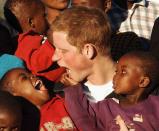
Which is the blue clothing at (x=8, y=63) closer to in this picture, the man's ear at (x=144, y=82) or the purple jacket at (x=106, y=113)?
the purple jacket at (x=106, y=113)

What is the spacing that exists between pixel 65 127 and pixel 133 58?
583 millimetres

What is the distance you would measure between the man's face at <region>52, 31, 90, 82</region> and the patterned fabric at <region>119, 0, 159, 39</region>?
151 centimetres

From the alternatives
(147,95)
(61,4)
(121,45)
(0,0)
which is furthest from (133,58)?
(0,0)

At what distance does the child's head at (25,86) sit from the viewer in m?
3.16

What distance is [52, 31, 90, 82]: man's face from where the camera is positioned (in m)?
3.33

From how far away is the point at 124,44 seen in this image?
14.3ft

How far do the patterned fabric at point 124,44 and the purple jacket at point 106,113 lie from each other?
0.98 meters

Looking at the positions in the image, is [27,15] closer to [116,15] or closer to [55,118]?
[116,15]

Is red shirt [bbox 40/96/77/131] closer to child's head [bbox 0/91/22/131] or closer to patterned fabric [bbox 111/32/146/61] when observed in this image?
child's head [bbox 0/91/22/131]

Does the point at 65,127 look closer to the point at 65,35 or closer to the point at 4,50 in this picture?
the point at 65,35

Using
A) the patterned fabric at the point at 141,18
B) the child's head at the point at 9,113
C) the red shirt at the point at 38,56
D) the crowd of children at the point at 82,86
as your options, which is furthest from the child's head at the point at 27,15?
the child's head at the point at 9,113

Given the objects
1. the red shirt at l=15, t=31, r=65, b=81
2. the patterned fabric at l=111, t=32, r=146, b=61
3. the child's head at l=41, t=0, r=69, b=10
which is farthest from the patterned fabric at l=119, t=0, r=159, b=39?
the red shirt at l=15, t=31, r=65, b=81

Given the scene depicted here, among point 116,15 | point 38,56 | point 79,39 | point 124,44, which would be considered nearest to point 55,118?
point 79,39

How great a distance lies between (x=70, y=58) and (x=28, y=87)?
31 centimetres
